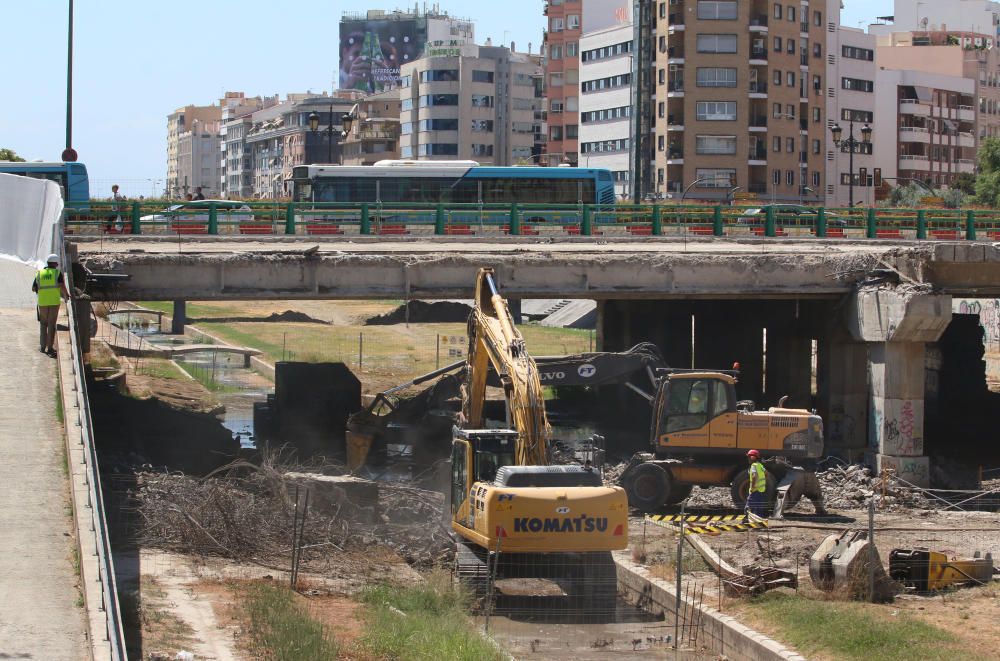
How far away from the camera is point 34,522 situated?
13859mm

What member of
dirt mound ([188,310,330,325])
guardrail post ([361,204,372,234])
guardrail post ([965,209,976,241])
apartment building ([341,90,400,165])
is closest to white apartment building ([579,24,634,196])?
apartment building ([341,90,400,165])

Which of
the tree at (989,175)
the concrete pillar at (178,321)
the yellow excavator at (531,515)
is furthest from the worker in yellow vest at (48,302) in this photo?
the tree at (989,175)

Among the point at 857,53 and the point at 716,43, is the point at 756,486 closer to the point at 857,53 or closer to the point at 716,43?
the point at 716,43

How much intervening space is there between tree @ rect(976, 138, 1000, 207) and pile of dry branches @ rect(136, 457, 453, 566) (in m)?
83.3

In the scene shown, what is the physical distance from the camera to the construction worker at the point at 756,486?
2348cm

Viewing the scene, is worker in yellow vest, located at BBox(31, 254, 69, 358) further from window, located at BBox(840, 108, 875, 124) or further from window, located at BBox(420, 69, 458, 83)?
window, located at BBox(420, 69, 458, 83)

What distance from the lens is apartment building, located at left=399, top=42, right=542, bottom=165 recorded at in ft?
423

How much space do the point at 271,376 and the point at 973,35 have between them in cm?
11712

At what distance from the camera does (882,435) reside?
29578mm

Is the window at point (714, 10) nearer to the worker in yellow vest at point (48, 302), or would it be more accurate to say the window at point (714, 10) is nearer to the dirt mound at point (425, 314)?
the dirt mound at point (425, 314)

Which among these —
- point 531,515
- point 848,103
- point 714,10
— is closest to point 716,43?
point 714,10

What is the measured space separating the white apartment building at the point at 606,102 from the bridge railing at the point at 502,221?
56868mm

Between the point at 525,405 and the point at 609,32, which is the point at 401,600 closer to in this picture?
the point at 525,405

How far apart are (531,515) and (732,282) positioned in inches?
606
